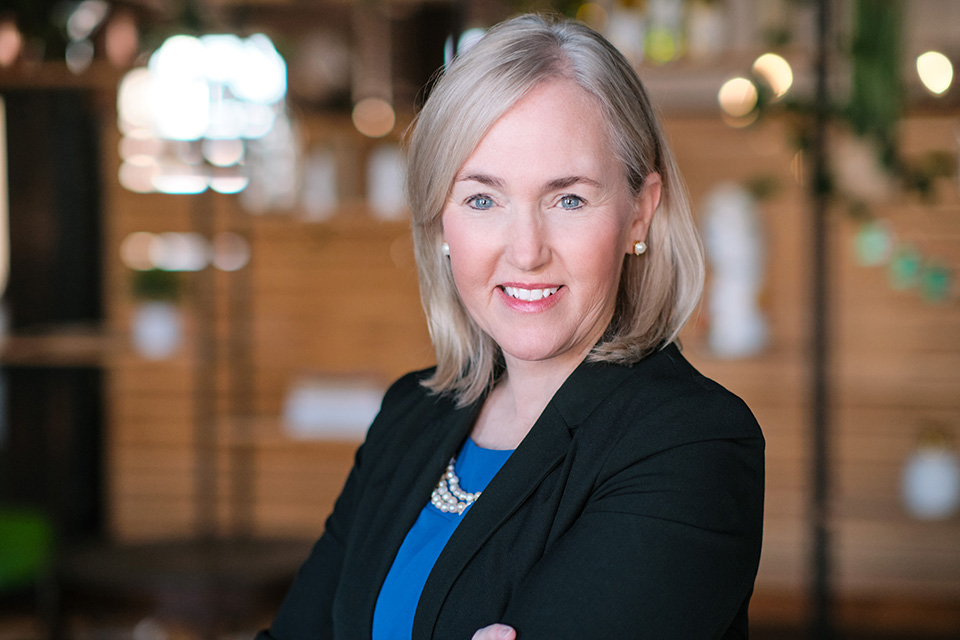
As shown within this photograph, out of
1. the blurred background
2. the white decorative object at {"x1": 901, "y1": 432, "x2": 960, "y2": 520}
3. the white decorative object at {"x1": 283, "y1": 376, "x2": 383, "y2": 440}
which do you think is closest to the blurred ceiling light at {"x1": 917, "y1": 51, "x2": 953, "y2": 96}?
the blurred background

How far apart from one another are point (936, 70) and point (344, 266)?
2.54 m

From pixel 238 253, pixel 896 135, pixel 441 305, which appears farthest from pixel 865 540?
pixel 441 305

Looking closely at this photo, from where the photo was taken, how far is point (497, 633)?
106 centimetres

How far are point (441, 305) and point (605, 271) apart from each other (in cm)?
Result: 41

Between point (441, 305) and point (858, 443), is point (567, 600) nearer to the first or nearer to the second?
point (441, 305)

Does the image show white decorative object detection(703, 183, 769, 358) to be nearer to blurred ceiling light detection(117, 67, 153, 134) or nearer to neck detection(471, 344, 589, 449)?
neck detection(471, 344, 589, 449)

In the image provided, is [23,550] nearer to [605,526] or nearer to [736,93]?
[605,526]

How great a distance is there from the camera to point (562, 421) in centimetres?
123

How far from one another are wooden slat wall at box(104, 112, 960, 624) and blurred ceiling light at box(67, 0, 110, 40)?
0.94 metres

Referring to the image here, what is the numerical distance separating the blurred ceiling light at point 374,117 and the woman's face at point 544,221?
3.03 metres

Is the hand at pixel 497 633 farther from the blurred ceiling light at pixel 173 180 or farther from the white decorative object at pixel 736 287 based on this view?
the blurred ceiling light at pixel 173 180

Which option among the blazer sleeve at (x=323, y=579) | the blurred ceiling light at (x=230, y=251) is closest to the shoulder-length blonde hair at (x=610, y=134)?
the blazer sleeve at (x=323, y=579)

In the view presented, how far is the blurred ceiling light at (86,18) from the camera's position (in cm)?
348

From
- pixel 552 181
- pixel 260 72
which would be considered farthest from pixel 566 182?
pixel 260 72
